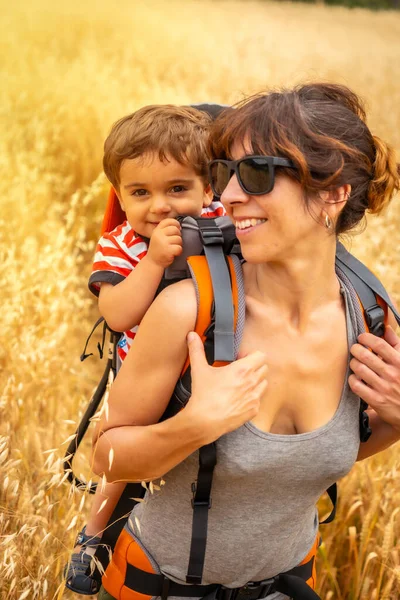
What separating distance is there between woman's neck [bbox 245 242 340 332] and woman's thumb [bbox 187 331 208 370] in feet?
0.90

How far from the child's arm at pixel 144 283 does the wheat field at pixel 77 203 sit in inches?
13.1

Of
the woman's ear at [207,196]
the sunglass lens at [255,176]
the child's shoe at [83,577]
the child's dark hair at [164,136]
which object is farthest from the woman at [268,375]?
the woman's ear at [207,196]

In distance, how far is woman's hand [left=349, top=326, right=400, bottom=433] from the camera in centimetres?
180

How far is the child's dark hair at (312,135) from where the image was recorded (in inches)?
67.0

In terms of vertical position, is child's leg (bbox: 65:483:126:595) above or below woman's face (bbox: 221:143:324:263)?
below

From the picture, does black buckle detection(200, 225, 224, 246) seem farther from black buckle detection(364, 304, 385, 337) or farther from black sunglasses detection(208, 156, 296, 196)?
black buckle detection(364, 304, 385, 337)

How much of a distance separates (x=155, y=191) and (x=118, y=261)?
26 cm

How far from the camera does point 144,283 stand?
2023mm

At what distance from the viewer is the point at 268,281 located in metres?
1.85

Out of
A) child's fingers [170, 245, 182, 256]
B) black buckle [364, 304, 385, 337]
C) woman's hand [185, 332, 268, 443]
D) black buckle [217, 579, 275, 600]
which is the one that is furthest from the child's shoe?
black buckle [364, 304, 385, 337]

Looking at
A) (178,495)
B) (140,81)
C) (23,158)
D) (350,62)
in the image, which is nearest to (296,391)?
(178,495)

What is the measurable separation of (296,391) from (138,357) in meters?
0.42

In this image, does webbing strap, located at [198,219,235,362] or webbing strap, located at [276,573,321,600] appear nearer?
webbing strap, located at [198,219,235,362]

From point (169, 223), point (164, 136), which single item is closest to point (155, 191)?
point (164, 136)
